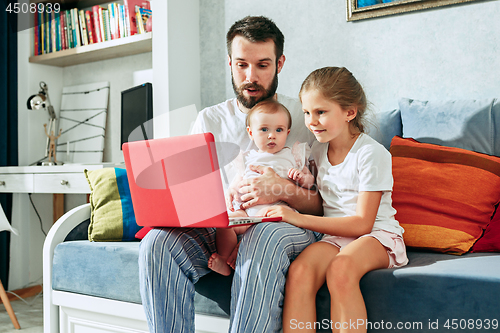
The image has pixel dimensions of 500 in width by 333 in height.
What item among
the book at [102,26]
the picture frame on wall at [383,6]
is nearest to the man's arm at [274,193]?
the picture frame on wall at [383,6]

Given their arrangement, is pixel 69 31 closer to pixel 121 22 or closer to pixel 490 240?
pixel 121 22

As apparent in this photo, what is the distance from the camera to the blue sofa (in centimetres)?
92

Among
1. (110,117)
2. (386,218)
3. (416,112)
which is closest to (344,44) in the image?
(416,112)

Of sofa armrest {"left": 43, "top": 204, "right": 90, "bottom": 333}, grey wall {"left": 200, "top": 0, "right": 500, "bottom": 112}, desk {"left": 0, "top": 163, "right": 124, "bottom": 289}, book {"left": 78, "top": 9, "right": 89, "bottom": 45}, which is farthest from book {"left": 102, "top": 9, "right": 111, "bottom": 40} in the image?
sofa armrest {"left": 43, "top": 204, "right": 90, "bottom": 333}

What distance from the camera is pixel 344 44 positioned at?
Result: 1.78m

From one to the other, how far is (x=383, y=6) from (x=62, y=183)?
1.63m

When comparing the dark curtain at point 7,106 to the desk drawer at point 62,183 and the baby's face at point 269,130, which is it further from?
the baby's face at point 269,130

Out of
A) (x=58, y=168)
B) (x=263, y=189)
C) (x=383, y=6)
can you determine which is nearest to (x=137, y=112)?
(x=58, y=168)

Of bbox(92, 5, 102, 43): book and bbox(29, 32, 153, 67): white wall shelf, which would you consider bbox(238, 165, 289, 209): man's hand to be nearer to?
bbox(29, 32, 153, 67): white wall shelf

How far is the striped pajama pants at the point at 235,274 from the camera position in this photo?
939mm

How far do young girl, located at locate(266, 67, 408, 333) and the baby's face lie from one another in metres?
0.10

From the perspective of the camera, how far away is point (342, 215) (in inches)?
44.8

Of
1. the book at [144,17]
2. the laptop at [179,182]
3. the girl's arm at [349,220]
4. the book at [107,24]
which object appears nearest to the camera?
the laptop at [179,182]

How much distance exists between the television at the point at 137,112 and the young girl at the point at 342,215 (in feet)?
3.28
